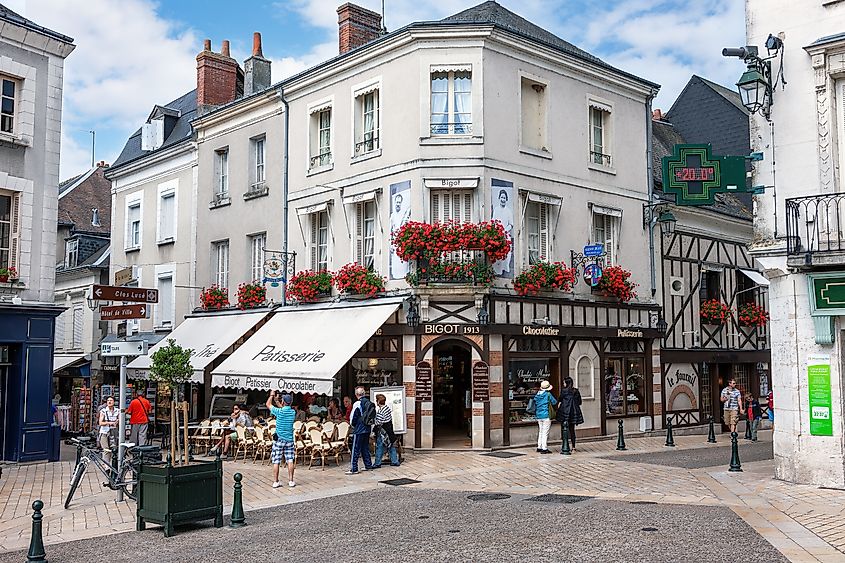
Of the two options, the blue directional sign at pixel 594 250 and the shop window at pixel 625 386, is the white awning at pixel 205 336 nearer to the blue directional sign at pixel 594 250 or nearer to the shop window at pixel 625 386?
the blue directional sign at pixel 594 250

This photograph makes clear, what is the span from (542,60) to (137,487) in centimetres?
1283

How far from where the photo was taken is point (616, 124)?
20.5 metres

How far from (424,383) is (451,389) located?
7.97ft

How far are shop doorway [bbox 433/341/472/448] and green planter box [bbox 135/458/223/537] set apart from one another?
9391mm

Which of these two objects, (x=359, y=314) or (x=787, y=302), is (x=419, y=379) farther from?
(x=787, y=302)

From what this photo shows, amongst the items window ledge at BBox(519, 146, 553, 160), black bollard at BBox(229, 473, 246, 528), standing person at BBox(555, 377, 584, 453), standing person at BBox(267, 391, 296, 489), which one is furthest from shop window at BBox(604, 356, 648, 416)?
black bollard at BBox(229, 473, 246, 528)

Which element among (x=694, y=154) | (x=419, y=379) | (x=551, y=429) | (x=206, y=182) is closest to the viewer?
(x=694, y=154)

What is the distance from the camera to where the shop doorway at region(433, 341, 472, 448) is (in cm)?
1927

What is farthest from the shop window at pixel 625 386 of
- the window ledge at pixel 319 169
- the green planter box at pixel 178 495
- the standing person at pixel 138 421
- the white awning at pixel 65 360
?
the white awning at pixel 65 360

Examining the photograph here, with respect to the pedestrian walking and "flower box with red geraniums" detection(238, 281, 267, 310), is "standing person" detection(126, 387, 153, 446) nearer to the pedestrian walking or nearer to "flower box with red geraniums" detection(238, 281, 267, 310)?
"flower box with red geraniums" detection(238, 281, 267, 310)

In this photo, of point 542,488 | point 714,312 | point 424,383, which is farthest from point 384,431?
point 714,312

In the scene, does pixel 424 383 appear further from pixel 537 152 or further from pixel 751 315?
pixel 751 315

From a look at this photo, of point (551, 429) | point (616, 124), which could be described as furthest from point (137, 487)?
point (616, 124)

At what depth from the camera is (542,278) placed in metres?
17.8
